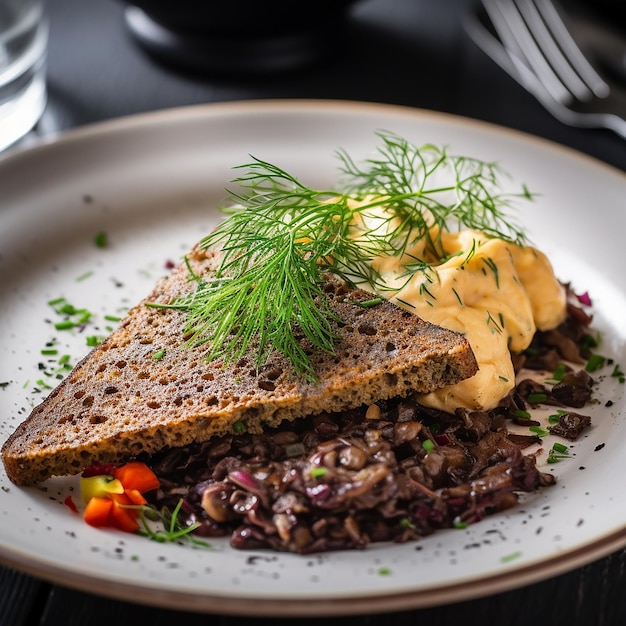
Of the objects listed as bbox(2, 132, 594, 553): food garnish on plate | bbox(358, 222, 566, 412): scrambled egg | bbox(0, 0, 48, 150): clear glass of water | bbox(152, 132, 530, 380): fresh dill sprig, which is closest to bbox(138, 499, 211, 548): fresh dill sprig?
bbox(2, 132, 594, 553): food garnish on plate

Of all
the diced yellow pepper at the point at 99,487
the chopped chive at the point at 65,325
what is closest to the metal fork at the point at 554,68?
the chopped chive at the point at 65,325

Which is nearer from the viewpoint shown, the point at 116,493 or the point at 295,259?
the point at 116,493

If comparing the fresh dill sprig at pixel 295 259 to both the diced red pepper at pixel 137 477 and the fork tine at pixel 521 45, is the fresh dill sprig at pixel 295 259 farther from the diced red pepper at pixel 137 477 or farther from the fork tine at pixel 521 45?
the fork tine at pixel 521 45

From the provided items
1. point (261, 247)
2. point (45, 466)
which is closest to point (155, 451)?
point (45, 466)

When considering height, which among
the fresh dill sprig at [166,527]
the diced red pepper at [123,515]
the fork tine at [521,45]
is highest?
the fork tine at [521,45]

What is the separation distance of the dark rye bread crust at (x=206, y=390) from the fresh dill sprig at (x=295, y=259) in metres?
0.07

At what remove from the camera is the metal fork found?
536 centimetres

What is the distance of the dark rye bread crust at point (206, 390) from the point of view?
10.3ft

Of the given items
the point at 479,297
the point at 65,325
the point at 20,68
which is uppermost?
the point at 479,297

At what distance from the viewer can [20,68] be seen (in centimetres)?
525

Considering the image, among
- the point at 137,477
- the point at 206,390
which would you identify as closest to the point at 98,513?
the point at 137,477

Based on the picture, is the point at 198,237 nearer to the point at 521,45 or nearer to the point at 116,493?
the point at 116,493

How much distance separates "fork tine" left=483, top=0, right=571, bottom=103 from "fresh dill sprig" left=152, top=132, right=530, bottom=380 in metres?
1.91

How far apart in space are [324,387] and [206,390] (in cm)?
44
